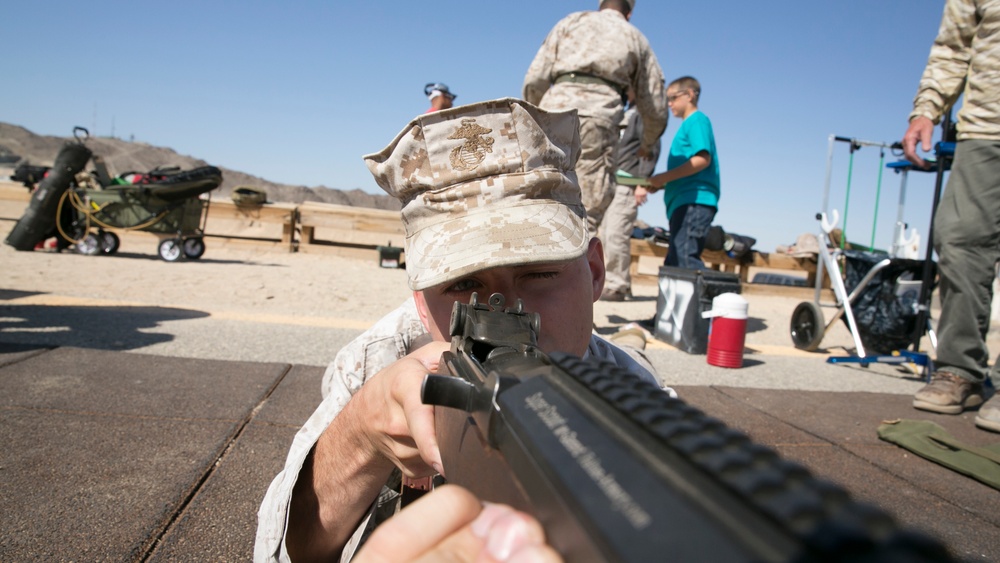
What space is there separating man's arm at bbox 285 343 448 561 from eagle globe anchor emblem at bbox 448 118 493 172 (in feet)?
2.04

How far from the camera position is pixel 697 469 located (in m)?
0.44

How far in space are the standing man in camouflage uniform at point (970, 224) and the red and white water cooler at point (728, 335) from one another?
1.14 metres

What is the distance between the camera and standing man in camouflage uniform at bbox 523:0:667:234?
189 inches

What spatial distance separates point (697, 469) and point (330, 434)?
1121 millimetres

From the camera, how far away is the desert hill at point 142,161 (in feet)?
127

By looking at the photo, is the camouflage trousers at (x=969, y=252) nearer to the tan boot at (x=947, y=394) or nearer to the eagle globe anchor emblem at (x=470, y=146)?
the tan boot at (x=947, y=394)

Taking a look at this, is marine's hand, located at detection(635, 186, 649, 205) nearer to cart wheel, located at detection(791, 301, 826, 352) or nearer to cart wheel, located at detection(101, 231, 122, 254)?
cart wheel, located at detection(791, 301, 826, 352)

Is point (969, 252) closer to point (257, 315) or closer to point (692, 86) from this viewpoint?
point (692, 86)

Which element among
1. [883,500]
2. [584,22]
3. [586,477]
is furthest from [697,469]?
[584,22]

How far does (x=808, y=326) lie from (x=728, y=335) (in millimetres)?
1633

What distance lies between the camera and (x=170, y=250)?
30.9 feet

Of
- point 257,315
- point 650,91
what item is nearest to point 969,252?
point 650,91

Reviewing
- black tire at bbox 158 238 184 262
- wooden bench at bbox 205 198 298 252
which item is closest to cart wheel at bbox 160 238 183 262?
black tire at bbox 158 238 184 262

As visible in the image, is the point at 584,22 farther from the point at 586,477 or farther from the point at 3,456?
the point at 586,477
